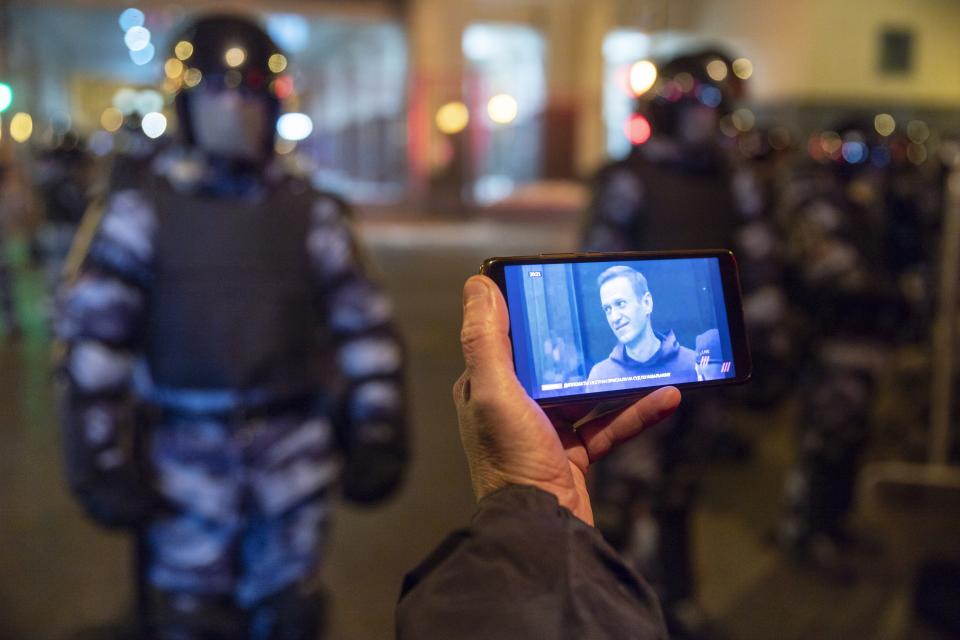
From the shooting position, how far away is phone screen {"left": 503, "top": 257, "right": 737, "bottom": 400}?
1.12 meters

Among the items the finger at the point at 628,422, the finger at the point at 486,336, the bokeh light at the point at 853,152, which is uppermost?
the bokeh light at the point at 853,152

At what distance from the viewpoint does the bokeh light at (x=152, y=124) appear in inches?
207

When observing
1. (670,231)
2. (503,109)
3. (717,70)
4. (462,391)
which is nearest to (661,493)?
(670,231)

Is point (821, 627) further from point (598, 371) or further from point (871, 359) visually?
point (598, 371)

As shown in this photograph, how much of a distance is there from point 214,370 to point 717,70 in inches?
82.5

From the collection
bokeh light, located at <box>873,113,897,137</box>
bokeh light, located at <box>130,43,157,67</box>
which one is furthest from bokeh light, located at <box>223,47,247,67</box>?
bokeh light, located at <box>130,43,157,67</box>

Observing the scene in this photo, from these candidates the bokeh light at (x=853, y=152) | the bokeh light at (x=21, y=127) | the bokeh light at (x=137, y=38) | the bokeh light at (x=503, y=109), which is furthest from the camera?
the bokeh light at (x=503, y=109)

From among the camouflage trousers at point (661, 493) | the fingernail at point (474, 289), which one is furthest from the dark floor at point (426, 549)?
the fingernail at point (474, 289)

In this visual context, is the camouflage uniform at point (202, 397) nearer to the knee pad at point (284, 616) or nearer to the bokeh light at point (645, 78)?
the knee pad at point (284, 616)

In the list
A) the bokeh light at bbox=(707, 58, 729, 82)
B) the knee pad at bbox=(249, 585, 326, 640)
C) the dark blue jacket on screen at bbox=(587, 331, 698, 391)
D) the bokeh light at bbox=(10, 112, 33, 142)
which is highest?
the bokeh light at bbox=(10, 112, 33, 142)

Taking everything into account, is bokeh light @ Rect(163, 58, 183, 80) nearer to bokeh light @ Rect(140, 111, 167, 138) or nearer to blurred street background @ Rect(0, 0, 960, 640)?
blurred street background @ Rect(0, 0, 960, 640)

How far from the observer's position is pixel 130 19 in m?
13.5

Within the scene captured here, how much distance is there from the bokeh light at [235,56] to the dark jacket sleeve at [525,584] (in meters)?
1.91

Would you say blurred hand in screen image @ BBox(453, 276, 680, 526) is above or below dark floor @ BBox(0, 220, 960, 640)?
above
